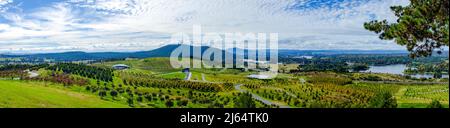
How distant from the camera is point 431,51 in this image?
1553cm
